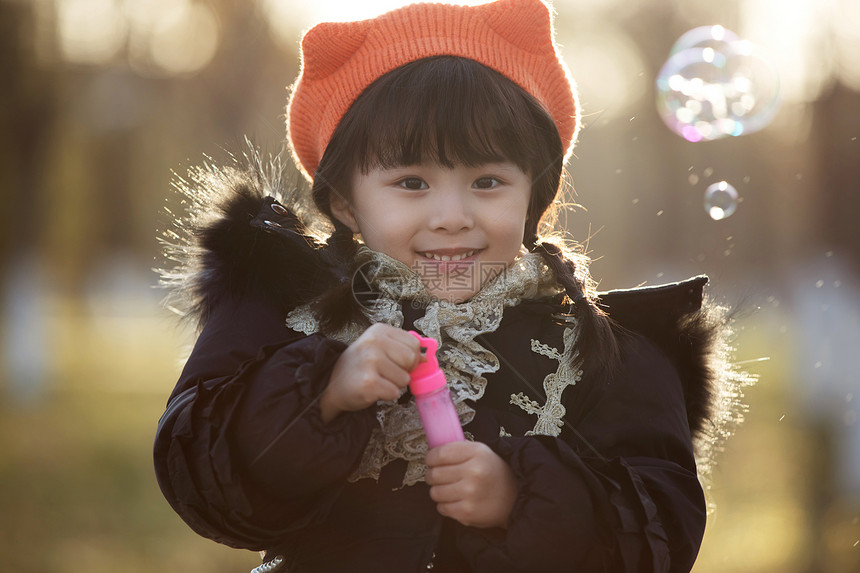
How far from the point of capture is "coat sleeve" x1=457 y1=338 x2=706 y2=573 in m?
1.60

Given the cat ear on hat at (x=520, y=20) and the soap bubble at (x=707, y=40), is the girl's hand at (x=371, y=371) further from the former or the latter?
the soap bubble at (x=707, y=40)

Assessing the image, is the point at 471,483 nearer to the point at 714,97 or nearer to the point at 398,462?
the point at 398,462

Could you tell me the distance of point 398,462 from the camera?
1808 millimetres

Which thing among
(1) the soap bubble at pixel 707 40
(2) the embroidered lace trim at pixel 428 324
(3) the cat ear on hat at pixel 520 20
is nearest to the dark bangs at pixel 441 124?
(3) the cat ear on hat at pixel 520 20

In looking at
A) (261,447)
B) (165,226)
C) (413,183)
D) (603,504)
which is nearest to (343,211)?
(413,183)

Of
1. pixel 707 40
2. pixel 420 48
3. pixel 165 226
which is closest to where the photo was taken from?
pixel 420 48

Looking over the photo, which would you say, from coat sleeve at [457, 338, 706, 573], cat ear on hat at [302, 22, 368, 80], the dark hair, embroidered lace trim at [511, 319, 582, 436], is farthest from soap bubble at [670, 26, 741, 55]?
coat sleeve at [457, 338, 706, 573]

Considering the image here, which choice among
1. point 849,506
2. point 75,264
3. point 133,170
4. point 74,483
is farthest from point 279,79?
point 849,506

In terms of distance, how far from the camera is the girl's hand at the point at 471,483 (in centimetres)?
161

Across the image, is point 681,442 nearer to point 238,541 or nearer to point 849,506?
point 238,541

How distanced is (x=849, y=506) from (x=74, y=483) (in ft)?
16.7

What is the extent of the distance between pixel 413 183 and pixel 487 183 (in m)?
0.17

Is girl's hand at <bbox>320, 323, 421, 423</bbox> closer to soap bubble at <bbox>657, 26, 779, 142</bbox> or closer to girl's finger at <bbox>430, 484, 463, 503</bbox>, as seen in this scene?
girl's finger at <bbox>430, 484, 463, 503</bbox>

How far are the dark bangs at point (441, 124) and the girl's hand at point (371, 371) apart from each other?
1.66 ft
